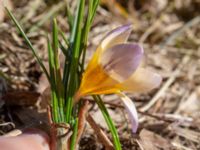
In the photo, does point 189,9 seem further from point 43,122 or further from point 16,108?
point 43,122

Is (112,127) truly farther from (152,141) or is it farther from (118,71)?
(152,141)

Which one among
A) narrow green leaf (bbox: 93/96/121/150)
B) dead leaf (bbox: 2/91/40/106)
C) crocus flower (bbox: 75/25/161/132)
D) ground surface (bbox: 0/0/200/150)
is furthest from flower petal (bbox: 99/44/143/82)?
dead leaf (bbox: 2/91/40/106)

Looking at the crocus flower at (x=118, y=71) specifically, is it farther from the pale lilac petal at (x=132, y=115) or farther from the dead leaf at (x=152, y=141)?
the dead leaf at (x=152, y=141)

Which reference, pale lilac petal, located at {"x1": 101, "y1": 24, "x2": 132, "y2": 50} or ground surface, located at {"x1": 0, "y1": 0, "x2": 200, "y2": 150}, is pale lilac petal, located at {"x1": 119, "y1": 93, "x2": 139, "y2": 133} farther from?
ground surface, located at {"x1": 0, "y1": 0, "x2": 200, "y2": 150}

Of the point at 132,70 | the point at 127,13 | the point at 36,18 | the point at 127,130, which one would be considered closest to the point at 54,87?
the point at 132,70

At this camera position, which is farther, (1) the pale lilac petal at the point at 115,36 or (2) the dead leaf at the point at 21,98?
(2) the dead leaf at the point at 21,98

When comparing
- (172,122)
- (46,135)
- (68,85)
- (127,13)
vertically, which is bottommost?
(172,122)

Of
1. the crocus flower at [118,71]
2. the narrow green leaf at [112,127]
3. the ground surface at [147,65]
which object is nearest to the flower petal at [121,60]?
the crocus flower at [118,71]
